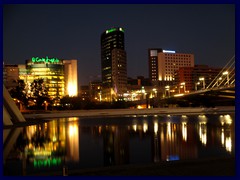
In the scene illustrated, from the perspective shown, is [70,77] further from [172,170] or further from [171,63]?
[172,170]

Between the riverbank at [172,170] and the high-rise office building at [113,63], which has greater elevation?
the high-rise office building at [113,63]

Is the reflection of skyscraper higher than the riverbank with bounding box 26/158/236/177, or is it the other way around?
the riverbank with bounding box 26/158/236/177

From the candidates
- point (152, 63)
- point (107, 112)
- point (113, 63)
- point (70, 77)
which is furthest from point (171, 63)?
point (152, 63)

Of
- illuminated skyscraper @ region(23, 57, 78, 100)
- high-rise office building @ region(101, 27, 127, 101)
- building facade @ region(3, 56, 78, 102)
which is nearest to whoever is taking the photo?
building facade @ region(3, 56, 78, 102)

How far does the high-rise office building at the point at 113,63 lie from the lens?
116188 millimetres

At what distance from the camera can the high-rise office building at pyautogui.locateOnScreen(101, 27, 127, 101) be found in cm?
11619

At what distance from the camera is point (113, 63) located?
125875mm

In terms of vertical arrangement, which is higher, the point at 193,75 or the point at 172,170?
the point at 193,75

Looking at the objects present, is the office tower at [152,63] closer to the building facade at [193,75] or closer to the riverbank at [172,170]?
the building facade at [193,75]

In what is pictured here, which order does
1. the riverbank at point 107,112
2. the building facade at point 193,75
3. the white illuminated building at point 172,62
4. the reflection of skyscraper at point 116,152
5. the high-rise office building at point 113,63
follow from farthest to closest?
the high-rise office building at point 113,63 < the building facade at point 193,75 < the white illuminated building at point 172,62 < the riverbank at point 107,112 < the reflection of skyscraper at point 116,152

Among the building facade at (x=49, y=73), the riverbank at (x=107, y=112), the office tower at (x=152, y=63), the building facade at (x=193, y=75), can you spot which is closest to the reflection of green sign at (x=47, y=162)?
the riverbank at (x=107, y=112)

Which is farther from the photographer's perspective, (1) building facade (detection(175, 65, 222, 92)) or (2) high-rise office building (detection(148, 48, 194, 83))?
(1) building facade (detection(175, 65, 222, 92))

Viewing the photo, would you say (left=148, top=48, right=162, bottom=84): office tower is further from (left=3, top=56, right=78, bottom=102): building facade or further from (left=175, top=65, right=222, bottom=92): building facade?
(left=3, top=56, right=78, bottom=102): building facade

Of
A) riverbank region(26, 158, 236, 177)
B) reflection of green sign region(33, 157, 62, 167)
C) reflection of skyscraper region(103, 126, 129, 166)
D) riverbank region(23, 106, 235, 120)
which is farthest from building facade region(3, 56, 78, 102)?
riverbank region(26, 158, 236, 177)
